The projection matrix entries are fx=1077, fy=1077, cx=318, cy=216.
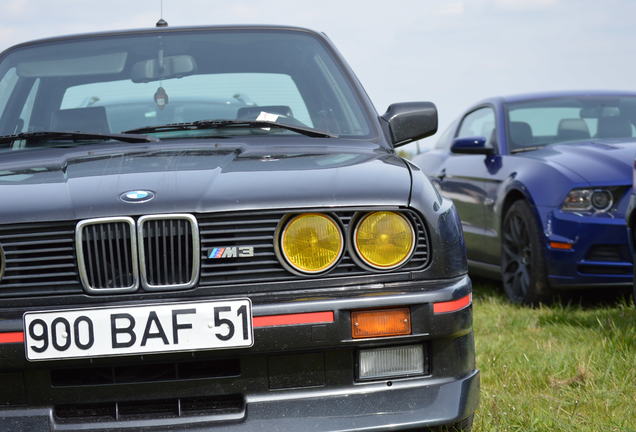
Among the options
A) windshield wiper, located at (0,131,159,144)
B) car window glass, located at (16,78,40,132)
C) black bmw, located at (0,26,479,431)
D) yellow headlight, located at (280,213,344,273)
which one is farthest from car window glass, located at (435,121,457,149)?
yellow headlight, located at (280,213,344,273)

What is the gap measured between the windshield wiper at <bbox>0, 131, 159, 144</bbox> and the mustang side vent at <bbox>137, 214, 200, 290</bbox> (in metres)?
0.85

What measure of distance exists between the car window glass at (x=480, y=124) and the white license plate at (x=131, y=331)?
4.89 metres

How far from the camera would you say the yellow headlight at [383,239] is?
2.84 m

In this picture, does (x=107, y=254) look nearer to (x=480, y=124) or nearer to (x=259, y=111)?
(x=259, y=111)

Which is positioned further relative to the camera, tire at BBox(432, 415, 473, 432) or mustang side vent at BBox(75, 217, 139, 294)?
tire at BBox(432, 415, 473, 432)

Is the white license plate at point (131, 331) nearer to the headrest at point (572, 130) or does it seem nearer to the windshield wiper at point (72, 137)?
→ the windshield wiper at point (72, 137)

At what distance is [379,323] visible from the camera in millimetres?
2793

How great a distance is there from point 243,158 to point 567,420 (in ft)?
4.56

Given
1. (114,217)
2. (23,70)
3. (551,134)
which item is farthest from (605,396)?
(551,134)

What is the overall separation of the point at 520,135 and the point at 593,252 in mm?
1538

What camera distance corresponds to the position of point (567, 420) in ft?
11.7

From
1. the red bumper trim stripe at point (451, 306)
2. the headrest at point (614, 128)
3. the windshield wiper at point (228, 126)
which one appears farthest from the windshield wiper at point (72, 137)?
the headrest at point (614, 128)

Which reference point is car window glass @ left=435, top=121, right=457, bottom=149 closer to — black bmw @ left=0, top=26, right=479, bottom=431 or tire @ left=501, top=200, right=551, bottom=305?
tire @ left=501, top=200, right=551, bottom=305

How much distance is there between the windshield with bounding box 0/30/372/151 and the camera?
3.96 meters
